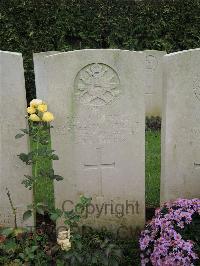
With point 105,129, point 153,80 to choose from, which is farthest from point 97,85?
point 153,80

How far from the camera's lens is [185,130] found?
174 inches

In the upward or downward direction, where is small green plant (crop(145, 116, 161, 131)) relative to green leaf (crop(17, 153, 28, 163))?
downward

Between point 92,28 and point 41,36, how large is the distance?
3.50ft

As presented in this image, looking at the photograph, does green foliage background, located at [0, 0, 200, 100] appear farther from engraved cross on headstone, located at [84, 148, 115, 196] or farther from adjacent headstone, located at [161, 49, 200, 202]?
engraved cross on headstone, located at [84, 148, 115, 196]

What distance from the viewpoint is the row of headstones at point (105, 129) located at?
13.8 ft

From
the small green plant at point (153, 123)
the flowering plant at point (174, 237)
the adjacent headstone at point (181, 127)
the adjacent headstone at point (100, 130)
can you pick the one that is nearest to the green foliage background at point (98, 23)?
the small green plant at point (153, 123)

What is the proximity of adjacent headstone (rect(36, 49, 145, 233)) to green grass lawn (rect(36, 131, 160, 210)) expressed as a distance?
2.34 feet

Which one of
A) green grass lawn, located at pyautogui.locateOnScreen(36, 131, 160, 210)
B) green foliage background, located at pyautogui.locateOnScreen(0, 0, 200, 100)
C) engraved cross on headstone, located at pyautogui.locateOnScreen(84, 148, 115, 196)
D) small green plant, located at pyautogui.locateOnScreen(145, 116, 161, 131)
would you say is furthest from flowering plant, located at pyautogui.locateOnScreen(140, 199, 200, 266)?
green foliage background, located at pyautogui.locateOnScreen(0, 0, 200, 100)

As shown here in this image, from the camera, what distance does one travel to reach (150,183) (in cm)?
586

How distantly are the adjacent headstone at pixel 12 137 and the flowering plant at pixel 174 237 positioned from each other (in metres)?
1.19

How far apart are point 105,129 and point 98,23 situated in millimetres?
5963

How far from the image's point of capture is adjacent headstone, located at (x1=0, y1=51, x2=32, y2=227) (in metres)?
4.13

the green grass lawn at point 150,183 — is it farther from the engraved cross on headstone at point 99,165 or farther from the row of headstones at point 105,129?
the engraved cross on headstone at point 99,165

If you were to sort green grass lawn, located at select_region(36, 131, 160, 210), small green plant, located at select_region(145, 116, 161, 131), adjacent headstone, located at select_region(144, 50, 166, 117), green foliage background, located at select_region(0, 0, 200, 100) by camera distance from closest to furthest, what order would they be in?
1. green grass lawn, located at select_region(36, 131, 160, 210)
2. adjacent headstone, located at select_region(144, 50, 166, 117)
3. small green plant, located at select_region(145, 116, 161, 131)
4. green foliage background, located at select_region(0, 0, 200, 100)
